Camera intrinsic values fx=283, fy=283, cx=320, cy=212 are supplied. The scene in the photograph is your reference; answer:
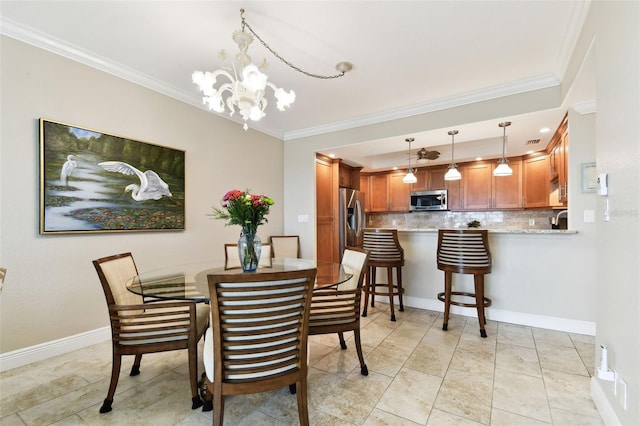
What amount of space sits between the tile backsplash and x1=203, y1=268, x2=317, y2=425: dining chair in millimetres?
5227

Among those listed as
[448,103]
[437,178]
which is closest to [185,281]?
[448,103]

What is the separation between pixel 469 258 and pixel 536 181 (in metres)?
3.16

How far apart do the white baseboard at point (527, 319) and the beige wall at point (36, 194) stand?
9.23ft

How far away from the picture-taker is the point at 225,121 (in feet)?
12.0

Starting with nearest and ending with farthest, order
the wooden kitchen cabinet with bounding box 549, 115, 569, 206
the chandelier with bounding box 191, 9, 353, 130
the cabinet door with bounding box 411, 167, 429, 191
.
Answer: the chandelier with bounding box 191, 9, 353, 130 < the wooden kitchen cabinet with bounding box 549, 115, 569, 206 < the cabinet door with bounding box 411, 167, 429, 191

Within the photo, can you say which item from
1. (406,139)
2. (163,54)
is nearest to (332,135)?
(406,139)

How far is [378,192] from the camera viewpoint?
634 cm

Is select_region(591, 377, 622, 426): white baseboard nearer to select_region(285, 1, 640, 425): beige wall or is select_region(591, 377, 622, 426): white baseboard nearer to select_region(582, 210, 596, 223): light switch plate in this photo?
select_region(285, 1, 640, 425): beige wall

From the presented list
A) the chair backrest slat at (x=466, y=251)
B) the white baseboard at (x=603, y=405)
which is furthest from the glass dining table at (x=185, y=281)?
the white baseboard at (x=603, y=405)

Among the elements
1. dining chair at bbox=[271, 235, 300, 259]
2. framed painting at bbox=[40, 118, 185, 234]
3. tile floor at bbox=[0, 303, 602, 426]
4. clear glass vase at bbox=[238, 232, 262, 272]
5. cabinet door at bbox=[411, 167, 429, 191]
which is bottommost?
tile floor at bbox=[0, 303, 602, 426]

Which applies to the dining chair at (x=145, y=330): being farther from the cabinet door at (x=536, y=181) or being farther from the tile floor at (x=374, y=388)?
the cabinet door at (x=536, y=181)

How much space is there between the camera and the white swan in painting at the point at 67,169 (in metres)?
2.29

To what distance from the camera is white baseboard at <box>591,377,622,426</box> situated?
4.62 feet

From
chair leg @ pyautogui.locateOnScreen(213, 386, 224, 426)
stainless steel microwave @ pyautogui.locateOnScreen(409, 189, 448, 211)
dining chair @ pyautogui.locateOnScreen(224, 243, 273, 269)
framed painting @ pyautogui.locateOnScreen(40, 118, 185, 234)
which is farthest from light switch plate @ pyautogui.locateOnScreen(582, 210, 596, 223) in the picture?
framed painting @ pyautogui.locateOnScreen(40, 118, 185, 234)
